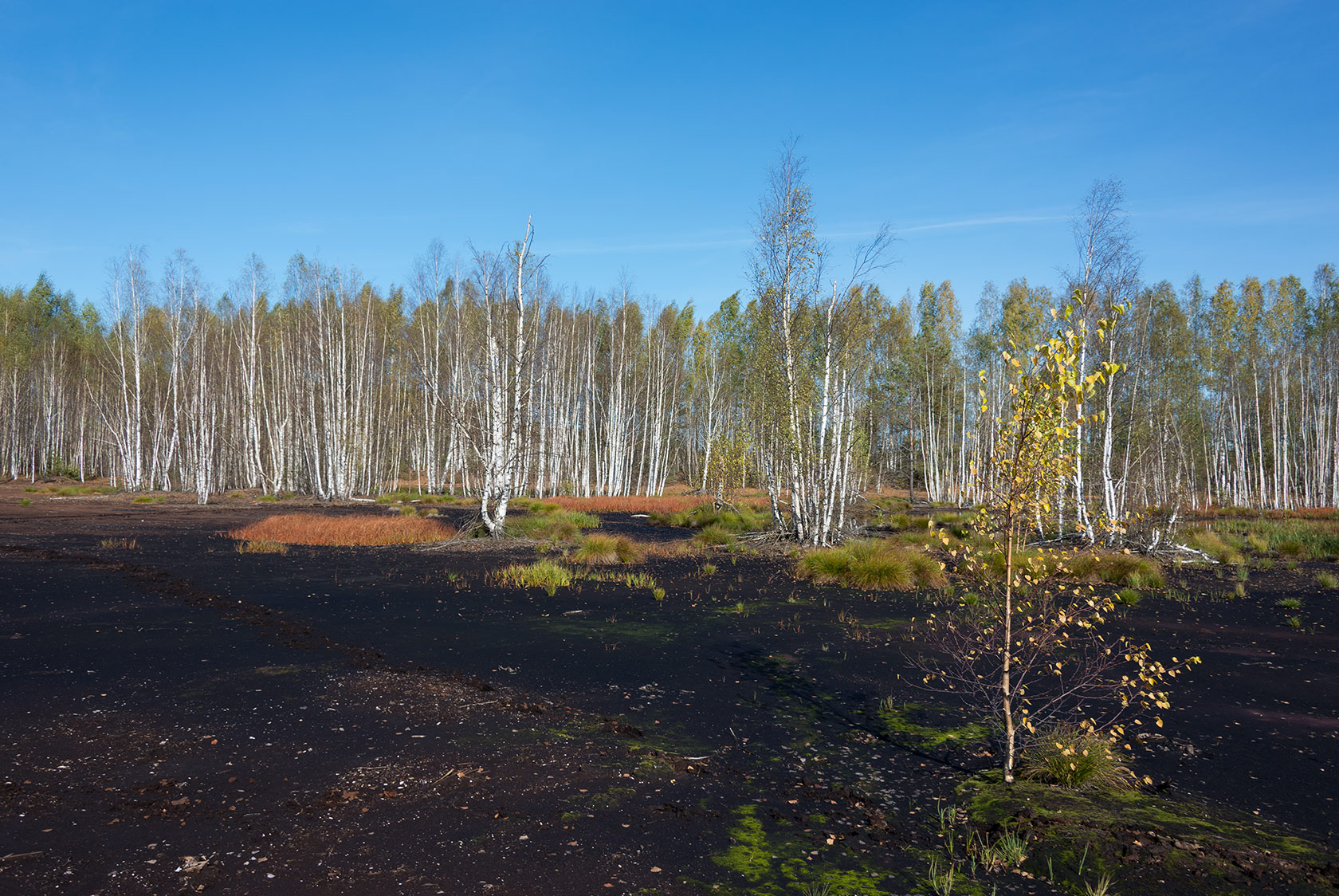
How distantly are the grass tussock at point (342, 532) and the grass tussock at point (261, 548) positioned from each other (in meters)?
1.17

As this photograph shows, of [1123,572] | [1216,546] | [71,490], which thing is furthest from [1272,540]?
[71,490]

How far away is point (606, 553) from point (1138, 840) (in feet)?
44.1

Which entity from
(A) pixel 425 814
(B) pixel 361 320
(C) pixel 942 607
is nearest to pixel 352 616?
(A) pixel 425 814

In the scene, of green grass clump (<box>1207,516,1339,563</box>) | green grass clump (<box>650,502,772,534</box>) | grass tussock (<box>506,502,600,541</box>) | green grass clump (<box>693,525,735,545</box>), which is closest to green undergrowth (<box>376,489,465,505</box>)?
grass tussock (<box>506,502,600,541</box>)

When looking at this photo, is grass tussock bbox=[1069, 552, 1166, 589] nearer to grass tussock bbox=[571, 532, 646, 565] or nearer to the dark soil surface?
the dark soil surface

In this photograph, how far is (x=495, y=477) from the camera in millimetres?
Answer: 22281

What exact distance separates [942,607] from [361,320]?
38.1 metres

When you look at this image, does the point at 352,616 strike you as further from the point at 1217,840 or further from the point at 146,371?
the point at 146,371

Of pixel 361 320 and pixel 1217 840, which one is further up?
pixel 361 320

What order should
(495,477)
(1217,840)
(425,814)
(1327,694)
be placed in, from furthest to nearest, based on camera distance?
1. (495,477)
2. (1327,694)
3. (425,814)
4. (1217,840)

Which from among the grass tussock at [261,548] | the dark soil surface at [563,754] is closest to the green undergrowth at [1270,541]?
the dark soil surface at [563,754]

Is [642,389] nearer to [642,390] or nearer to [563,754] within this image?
[642,390]

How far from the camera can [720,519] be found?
27.0m

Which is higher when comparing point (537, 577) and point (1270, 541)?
point (537, 577)
